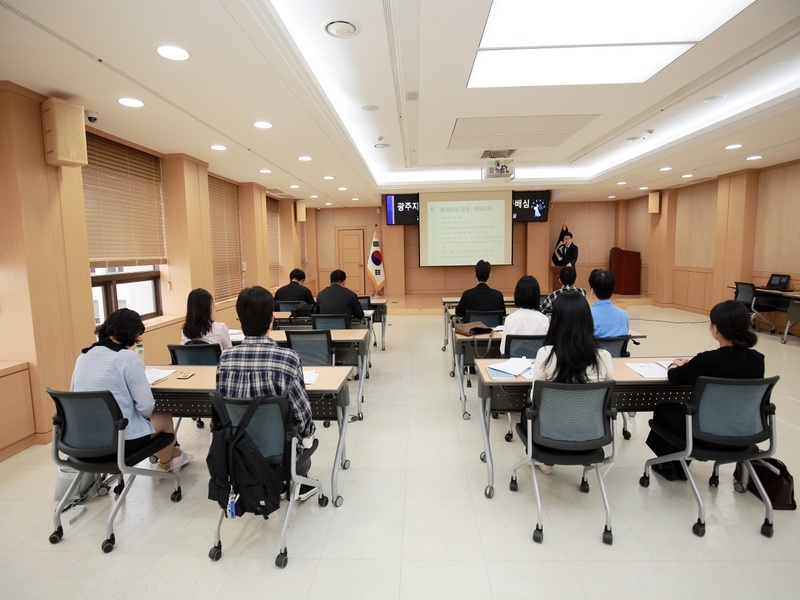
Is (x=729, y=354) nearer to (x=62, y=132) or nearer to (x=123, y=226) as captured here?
(x=62, y=132)

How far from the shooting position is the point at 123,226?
4742 mm

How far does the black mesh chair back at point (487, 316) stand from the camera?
15.0 feet

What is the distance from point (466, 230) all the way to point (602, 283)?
24.2 ft

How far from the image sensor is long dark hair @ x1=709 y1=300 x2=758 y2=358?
217cm

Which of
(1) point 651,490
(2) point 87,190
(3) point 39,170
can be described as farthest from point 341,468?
(2) point 87,190

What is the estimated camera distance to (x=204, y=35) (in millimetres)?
2559

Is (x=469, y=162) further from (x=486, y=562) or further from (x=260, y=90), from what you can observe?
(x=486, y=562)

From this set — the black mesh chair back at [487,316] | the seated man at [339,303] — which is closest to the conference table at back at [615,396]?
the black mesh chair back at [487,316]

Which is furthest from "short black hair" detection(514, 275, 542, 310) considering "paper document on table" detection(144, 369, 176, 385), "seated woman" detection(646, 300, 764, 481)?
"paper document on table" detection(144, 369, 176, 385)

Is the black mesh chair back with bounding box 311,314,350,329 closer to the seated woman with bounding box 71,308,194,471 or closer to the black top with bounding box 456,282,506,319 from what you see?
the black top with bounding box 456,282,506,319

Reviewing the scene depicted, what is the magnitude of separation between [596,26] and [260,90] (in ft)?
8.68

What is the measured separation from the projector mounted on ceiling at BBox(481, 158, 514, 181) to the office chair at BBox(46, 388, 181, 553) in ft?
20.8

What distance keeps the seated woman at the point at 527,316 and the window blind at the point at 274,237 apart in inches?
274

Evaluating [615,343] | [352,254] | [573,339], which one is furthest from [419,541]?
[352,254]
